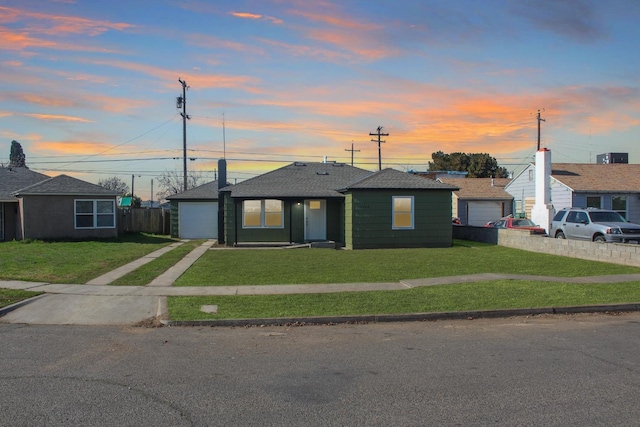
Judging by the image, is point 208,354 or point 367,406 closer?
point 367,406

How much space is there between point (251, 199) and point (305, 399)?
20.2m

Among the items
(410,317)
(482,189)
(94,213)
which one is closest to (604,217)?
(410,317)

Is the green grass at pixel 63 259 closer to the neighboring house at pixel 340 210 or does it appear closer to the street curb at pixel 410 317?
the neighboring house at pixel 340 210

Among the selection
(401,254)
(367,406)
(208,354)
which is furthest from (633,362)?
(401,254)

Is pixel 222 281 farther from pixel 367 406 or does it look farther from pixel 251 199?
pixel 251 199

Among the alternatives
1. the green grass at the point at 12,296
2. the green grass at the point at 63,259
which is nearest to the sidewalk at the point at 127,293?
the green grass at the point at 12,296

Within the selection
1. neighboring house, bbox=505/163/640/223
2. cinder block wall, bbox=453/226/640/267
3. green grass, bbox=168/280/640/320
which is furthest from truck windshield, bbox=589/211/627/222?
green grass, bbox=168/280/640/320

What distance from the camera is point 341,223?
25.6m

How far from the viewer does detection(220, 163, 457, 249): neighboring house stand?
76.4 feet

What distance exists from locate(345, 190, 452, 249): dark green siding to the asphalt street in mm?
14233

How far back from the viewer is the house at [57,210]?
87.0 ft

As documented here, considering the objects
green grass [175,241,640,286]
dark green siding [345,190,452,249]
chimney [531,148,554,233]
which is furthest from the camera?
chimney [531,148,554,233]

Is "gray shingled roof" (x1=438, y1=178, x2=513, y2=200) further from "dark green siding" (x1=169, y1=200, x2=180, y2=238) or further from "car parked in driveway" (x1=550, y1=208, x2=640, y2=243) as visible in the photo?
→ "dark green siding" (x1=169, y1=200, x2=180, y2=238)

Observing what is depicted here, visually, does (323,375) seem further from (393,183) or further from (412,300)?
(393,183)
